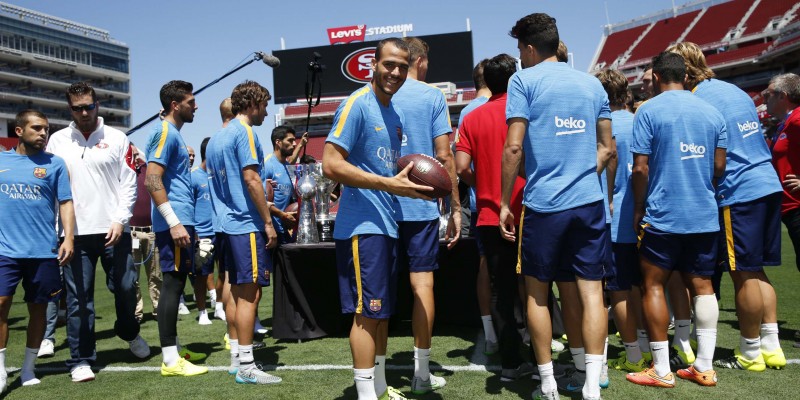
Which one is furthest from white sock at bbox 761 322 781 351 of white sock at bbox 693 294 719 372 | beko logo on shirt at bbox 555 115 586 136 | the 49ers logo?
the 49ers logo

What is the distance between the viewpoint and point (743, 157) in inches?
153

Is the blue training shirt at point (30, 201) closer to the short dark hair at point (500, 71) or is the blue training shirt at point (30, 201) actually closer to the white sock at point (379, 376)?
the white sock at point (379, 376)

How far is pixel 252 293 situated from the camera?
4.07 m

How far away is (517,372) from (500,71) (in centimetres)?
192

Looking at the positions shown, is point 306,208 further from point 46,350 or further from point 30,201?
point 46,350

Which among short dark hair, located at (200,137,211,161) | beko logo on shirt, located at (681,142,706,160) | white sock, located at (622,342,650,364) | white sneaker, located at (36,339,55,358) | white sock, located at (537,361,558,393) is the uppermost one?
short dark hair, located at (200,137,211,161)

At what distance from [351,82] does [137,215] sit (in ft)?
74.4

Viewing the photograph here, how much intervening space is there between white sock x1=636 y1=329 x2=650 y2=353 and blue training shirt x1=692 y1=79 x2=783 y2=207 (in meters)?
0.98

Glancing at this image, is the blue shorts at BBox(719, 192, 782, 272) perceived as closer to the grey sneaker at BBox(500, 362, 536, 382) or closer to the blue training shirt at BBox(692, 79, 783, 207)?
the blue training shirt at BBox(692, 79, 783, 207)

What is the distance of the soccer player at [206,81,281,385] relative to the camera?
3.99m

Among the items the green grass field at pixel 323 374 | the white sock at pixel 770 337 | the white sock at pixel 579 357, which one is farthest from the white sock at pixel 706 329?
the white sock at pixel 579 357

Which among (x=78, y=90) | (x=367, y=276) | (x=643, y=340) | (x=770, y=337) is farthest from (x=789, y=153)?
(x=78, y=90)

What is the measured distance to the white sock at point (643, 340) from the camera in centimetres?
414

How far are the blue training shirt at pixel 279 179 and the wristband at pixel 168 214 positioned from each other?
6.15 ft
